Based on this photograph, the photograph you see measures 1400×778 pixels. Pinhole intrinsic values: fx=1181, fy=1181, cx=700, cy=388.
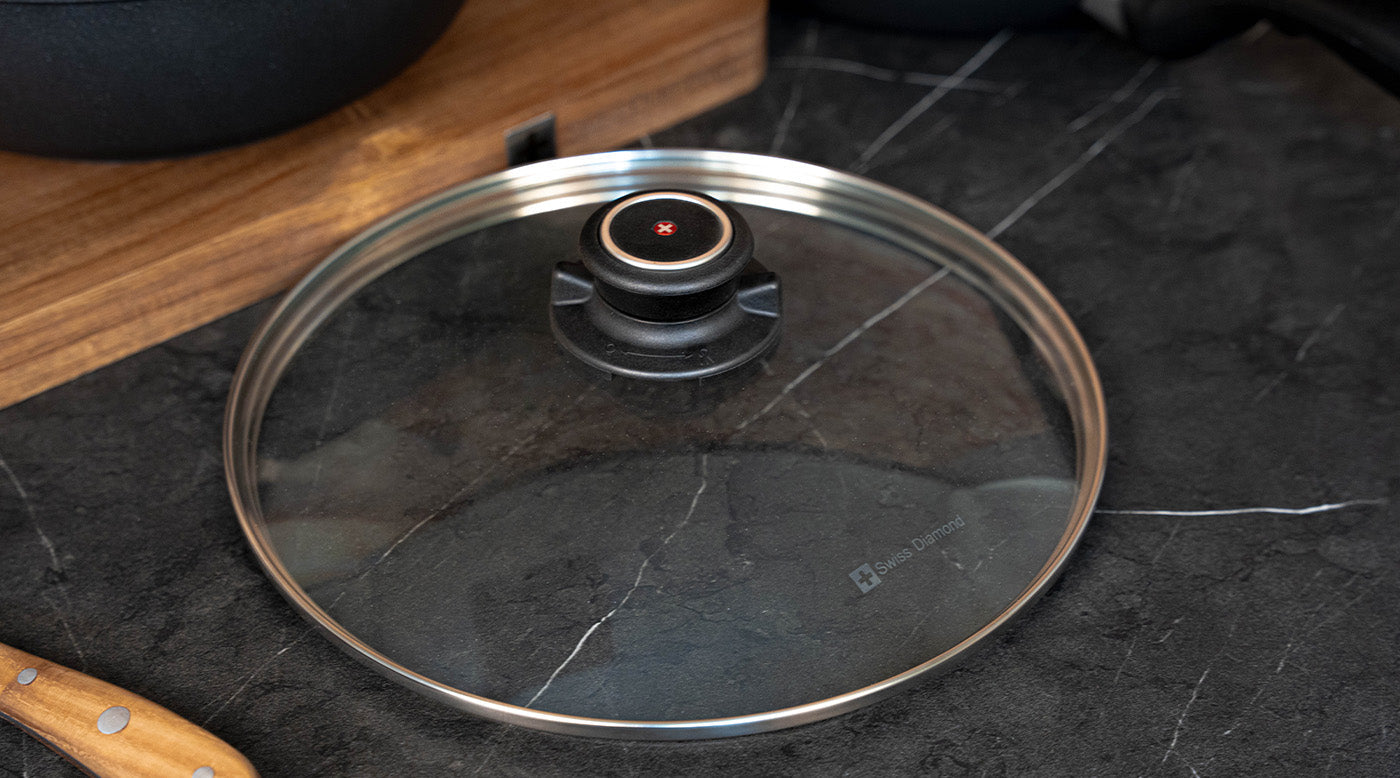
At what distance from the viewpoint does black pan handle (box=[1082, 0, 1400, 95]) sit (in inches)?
35.4

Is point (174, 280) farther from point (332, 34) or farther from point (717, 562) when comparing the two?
point (717, 562)

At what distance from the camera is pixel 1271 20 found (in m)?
0.97

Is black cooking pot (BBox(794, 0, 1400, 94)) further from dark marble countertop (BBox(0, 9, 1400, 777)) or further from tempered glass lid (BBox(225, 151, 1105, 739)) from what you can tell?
tempered glass lid (BBox(225, 151, 1105, 739))

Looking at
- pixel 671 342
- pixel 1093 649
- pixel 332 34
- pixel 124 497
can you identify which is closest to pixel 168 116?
pixel 332 34

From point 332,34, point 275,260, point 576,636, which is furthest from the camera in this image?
point 275,260

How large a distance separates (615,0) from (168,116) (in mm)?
424

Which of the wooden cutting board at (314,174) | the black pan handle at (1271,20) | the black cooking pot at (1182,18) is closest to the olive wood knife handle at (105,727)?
the wooden cutting board at (314,174)

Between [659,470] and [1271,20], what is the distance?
0.67 meters

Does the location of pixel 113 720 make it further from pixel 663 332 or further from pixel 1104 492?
pixel 1104 492

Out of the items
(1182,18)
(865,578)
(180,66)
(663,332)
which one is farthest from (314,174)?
(1182,18)

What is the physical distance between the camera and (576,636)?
0.62 m

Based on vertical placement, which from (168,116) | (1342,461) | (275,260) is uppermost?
(168,116)

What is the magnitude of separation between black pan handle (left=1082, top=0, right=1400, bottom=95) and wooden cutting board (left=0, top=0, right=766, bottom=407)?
340mm

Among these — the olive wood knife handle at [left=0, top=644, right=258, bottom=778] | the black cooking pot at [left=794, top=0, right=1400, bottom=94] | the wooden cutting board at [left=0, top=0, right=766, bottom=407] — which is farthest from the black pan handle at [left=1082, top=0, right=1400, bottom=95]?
the olive wood knife handle at [left=0, top=644, right=258, bottom=778]
